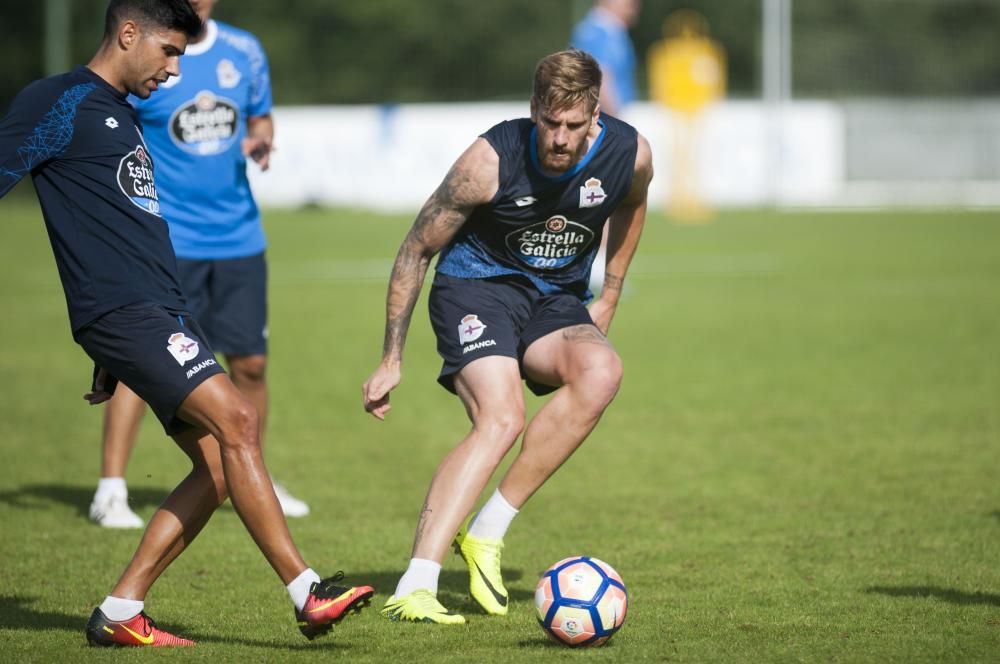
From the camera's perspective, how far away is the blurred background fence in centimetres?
3186

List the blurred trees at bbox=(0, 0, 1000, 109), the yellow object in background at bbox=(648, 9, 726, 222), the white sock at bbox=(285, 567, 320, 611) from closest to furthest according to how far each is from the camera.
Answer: the white sock at bbox=(285, 567, 320, 611) → the yellow object in background at bbox=(648, 9, 726, 222) → the blurred trees at bbox=(0, 0, 1000, 109)

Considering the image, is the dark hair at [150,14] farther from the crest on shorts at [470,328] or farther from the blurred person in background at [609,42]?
the blurred person in background at [609,42]

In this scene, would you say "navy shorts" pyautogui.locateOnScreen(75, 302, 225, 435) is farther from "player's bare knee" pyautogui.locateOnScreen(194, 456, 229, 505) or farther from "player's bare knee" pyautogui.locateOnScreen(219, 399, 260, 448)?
"player's bare knee" pyautogui.locateOnScreen(194, 456, 229, 505)

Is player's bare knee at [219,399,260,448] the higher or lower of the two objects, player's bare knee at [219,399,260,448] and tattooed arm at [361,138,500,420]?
the lower

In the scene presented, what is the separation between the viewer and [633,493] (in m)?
7.60

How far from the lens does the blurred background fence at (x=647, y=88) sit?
31859mm

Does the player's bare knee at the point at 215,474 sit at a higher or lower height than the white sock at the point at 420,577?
higher

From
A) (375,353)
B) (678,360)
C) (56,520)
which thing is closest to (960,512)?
(56,520)

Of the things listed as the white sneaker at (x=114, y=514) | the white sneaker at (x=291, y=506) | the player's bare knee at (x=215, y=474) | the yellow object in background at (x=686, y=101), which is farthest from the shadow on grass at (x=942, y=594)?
the yellow object in background at (x=686, y=101)

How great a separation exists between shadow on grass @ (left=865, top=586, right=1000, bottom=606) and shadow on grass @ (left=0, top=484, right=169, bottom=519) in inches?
151

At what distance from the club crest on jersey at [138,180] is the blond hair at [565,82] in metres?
1.39

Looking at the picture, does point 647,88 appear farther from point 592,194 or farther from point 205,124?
point 592,194

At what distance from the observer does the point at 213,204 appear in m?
7.16

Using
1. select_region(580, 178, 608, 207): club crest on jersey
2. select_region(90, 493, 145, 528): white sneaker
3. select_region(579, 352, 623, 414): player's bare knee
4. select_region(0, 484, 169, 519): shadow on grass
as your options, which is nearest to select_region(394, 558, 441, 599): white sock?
select_region(579, 352, 623, 414): player's bare knee
